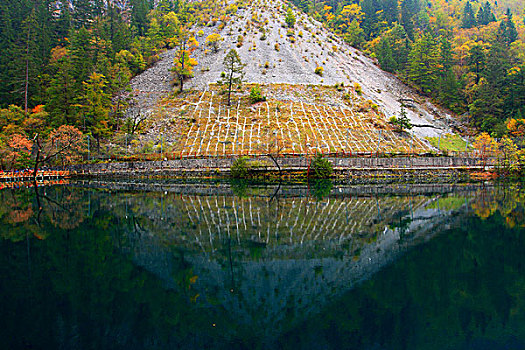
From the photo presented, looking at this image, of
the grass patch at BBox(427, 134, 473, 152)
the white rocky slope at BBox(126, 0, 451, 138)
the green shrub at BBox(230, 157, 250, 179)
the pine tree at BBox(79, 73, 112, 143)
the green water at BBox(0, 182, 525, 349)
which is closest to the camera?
the green water at BBox(0, 182, 525, 349)

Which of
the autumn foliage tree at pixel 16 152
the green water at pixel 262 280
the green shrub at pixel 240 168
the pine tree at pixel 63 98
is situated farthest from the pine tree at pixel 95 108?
the green water at pixel 262 280

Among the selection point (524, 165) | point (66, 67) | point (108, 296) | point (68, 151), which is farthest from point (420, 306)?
point (66, 67)

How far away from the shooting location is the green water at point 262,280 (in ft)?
28.5

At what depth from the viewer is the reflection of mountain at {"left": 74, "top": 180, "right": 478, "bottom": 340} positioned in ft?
35.5

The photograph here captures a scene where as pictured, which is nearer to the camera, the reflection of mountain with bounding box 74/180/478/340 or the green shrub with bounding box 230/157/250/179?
the reflection of mountain with bounding box 74/180/478/340

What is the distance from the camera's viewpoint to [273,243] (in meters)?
16.2

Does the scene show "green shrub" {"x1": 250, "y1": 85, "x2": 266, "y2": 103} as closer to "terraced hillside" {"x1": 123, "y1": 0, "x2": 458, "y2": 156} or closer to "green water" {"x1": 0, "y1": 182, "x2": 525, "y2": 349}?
"terraced hillside" {"x1": 123, "y1": 0, "x2": 458, "y2": 156}

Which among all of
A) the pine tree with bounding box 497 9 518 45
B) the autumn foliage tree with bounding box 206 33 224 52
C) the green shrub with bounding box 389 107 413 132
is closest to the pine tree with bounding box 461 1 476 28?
the pine tree with bounding box 497 9 518 45

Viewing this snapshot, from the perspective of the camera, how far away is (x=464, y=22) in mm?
113125

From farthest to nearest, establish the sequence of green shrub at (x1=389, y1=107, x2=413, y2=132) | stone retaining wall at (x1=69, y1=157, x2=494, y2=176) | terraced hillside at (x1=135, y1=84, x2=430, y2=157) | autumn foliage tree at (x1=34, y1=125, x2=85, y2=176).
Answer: green shrub at (x1=389, y1=107, x2=413, y2=132)
terraced hillside at (x1=135, y1=84, x2=430, y2=157)
autumn foliage tree at (x1=34, y1=125, x2=85, y2=176)
stone retaining wall at (x1=69, y1=157, x2=494, y2=176)

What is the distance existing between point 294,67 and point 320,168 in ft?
138

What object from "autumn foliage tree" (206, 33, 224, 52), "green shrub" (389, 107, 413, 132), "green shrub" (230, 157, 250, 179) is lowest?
"green shrub" (230, 157, 250, 179)

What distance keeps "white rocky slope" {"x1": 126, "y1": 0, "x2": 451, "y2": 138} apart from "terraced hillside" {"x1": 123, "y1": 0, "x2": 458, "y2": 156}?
0.79 ft

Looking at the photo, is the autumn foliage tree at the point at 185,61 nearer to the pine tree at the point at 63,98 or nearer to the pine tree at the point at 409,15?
the pine tree at the point at 63,98
